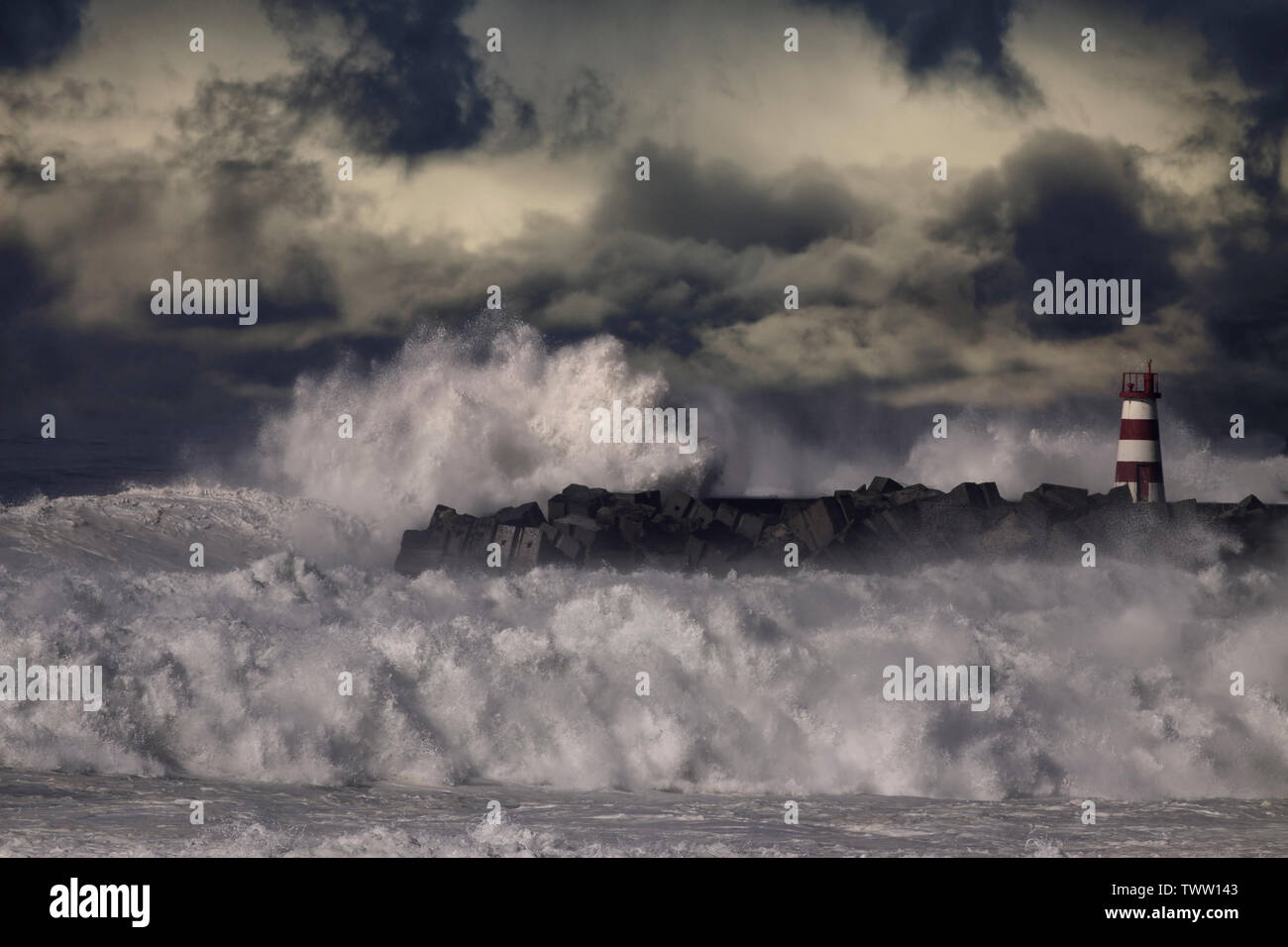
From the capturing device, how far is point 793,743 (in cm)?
1261

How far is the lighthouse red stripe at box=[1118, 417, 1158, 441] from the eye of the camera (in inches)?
1095

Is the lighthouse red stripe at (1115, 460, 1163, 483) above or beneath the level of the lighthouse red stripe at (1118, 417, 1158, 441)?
beneath

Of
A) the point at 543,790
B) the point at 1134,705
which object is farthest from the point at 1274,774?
the point at 543,790

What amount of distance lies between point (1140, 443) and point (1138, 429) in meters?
0.28

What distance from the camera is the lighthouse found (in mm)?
27469

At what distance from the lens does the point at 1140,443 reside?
1095 inches

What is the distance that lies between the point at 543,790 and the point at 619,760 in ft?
2.86

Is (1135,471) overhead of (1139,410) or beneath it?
A: beneath

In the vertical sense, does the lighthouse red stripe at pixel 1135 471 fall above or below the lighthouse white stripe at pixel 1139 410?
below

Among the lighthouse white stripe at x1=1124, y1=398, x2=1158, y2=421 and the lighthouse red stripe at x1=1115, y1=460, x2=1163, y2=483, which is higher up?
the lighthouse white stripe at x1=1124, y1=398, x2=1158, y2=421

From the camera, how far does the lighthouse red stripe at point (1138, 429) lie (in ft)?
91.2

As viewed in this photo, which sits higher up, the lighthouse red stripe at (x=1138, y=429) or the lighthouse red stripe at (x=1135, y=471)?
the lighthouse red stripe at (x=1138, y=429)
